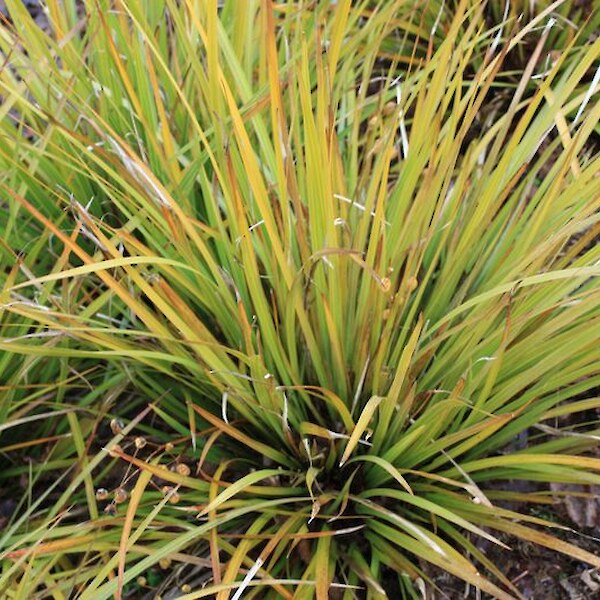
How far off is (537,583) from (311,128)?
32.7 inches

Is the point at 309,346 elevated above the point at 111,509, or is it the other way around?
the point at 309,346

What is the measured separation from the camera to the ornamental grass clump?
1.08 m

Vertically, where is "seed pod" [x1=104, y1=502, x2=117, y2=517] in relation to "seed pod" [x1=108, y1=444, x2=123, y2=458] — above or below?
below

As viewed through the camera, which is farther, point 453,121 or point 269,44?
point 453,121

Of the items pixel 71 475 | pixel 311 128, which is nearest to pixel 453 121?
pixel 311 128

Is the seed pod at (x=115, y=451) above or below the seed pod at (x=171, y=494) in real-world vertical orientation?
above

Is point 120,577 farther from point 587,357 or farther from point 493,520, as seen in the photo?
point 587,357

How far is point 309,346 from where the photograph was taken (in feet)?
3.92

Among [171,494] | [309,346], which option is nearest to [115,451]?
[171,494]

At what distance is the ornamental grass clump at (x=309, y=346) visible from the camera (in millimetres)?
1085

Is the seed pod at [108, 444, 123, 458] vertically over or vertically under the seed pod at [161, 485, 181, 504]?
over

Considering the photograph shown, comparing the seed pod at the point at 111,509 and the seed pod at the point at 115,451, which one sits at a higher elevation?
the seed pod at the point at 115,451

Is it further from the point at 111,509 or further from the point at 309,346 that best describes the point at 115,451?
the point at 309,346

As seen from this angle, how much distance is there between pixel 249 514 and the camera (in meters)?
1.29
